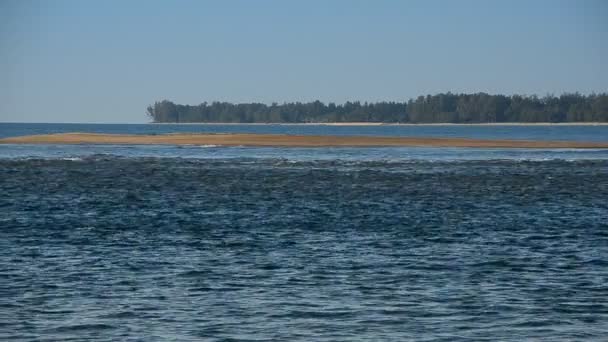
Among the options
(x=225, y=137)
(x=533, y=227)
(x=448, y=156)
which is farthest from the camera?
(x=225, y=137)

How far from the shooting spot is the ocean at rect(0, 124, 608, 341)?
16.6m

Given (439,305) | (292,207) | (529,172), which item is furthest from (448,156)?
(439,305)

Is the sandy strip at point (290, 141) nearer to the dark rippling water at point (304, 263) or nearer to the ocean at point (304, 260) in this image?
the ocean at point (304, 260)

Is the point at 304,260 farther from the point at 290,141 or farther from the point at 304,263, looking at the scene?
the point at 290,141

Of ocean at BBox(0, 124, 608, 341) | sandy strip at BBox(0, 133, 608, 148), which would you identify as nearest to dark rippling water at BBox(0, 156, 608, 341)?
ocean at BBox(0, 124, 608, 341)

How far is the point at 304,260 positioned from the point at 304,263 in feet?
1.54

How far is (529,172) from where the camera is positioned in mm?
57312

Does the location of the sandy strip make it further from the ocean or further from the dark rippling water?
the dark rippling water

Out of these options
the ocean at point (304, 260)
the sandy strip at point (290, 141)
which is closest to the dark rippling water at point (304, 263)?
the ocean at point (304, 260)

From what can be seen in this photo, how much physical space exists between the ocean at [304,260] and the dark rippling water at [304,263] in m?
0.05

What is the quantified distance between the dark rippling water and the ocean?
0.16ft

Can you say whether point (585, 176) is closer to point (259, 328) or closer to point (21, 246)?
point (21, 246)

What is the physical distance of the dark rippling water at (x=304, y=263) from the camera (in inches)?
653

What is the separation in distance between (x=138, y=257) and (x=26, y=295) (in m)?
4.94
